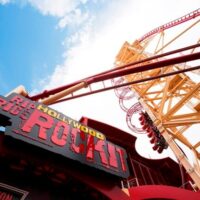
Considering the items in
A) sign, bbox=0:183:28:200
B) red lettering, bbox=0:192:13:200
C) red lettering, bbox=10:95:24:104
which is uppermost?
red lettering, bbox=10:95:24:104

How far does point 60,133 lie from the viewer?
6871 mm

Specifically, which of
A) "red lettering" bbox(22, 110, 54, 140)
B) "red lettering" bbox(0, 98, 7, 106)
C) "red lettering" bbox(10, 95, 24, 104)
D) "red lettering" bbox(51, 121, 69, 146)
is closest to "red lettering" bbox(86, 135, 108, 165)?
"red lettering" bbox(51, 121, 69, 146)

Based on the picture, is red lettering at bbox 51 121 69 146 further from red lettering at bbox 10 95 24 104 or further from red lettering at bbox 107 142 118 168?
red lettering at bbox 107 142 118 168

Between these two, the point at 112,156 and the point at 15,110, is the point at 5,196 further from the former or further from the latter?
the point at 112,156

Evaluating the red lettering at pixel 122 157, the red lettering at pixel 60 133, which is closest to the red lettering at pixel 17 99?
the red lettering at pixel 60 133

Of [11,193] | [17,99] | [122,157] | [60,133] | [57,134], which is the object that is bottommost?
[11,193]

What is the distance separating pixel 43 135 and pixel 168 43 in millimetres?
8214

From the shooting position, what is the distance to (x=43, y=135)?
624 cm

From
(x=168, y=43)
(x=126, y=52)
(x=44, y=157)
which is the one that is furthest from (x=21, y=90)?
(x=126, y=52)

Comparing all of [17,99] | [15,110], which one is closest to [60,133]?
[15,110]

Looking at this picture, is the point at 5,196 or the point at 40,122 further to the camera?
the point at 40,122

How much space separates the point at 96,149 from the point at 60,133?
1301mm

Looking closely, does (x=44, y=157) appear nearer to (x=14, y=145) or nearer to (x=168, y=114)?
(x=14, y=145)

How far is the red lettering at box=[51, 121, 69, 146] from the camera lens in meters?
6.43
